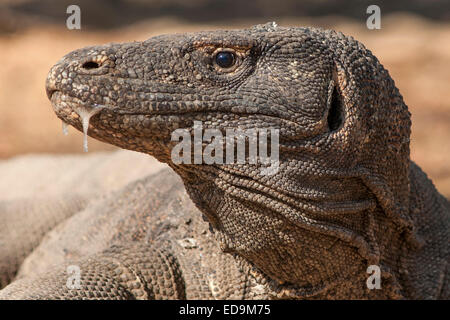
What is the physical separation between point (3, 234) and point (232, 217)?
4165 millimetres

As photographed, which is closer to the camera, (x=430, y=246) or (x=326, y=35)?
(x=326, y=35)

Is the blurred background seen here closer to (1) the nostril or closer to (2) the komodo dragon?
(2) the komodo dragon

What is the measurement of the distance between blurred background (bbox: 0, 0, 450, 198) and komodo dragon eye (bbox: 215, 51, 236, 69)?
387 inches

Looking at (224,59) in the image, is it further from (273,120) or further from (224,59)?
(273,120)

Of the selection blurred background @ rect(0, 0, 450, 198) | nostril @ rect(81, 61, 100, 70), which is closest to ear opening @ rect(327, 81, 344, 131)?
nostril @ rect(81, 61, 100, 70)

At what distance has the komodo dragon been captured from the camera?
4113mm

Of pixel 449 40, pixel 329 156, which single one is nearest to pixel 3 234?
pixel 329 156

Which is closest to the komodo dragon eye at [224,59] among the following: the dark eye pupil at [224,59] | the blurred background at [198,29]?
the dark eye pupil at [224,59]

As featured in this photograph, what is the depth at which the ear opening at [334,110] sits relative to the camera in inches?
175

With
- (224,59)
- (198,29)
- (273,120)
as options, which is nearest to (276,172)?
(273,120)

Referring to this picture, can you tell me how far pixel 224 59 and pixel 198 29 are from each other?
21.0 m

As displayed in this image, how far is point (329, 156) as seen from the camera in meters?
4.38

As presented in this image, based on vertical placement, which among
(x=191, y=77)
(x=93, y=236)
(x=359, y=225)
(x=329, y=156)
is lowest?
(x=93, y=236)
